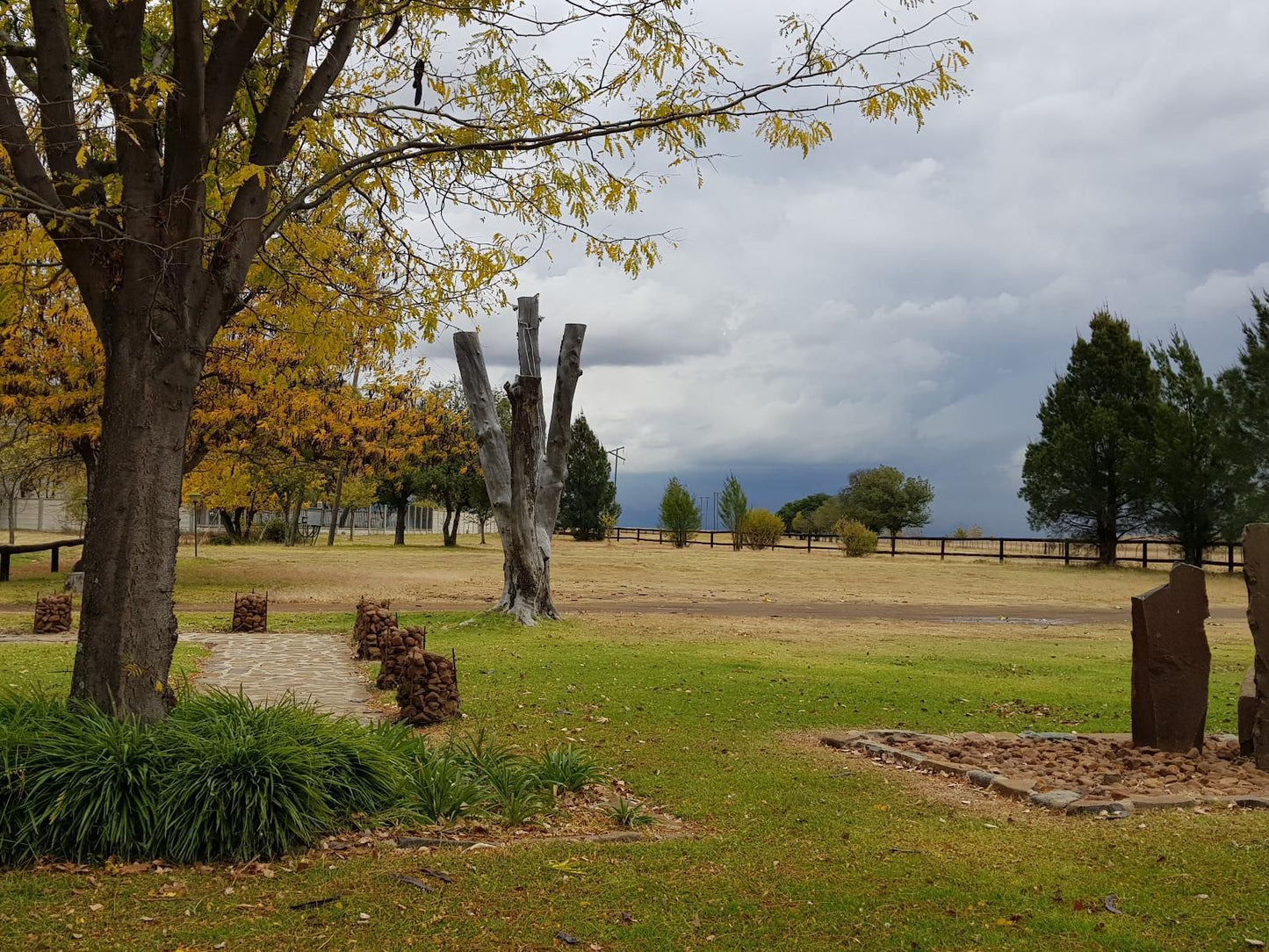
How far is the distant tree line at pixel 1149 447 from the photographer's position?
40656mm

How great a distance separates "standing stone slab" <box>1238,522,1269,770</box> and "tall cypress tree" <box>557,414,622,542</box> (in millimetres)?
52364

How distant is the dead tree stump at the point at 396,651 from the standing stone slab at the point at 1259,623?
285 inches

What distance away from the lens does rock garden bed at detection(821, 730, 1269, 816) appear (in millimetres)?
6938

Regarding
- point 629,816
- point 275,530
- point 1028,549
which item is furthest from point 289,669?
point 1028,549

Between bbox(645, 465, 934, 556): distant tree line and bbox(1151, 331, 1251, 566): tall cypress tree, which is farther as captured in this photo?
bbox(645, 465, 934, 556): distant tree line

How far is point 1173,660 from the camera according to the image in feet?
26.8

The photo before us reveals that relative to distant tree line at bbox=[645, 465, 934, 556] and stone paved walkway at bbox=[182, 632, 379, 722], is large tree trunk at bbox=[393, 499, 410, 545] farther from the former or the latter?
A: stone paved walkway at bbox=[182, 632, 379, 722]

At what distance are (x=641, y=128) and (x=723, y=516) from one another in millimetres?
50443

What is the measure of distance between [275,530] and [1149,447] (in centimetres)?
4110

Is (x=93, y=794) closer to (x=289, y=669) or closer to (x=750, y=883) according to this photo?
(x=750, y=883)

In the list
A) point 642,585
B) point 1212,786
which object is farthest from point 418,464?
point 1212,786

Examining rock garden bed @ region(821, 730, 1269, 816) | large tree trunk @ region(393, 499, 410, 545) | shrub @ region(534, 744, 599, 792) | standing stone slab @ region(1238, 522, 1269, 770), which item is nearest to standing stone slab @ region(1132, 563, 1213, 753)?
rock garden bed @ region(821, 730, 1269, 816)

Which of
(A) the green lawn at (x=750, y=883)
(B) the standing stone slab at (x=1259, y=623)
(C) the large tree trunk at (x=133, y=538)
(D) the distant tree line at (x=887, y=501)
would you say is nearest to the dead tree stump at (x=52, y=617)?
(A) the green lawn at (x=750, y=883)

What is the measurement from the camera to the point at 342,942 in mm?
→ 4414
